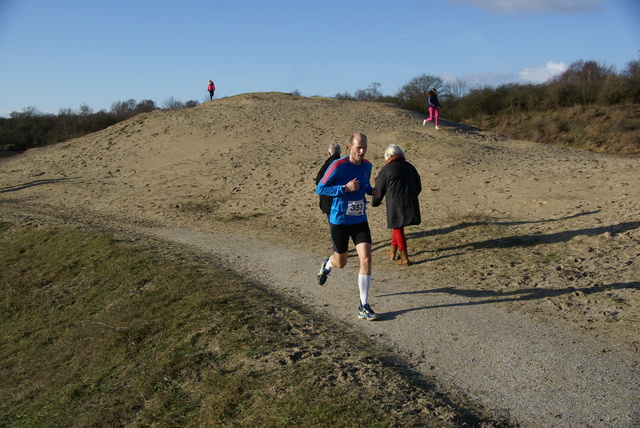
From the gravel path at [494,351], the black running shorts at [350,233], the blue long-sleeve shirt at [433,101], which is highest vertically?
the blue long-sleeve shirt at [433,101]

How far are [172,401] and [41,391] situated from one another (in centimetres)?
237

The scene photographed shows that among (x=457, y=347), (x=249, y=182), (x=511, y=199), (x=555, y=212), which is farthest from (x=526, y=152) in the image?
(x=457, y=347)

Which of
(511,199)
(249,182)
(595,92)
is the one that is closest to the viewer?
(511,199)

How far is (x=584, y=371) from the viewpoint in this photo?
4.59 meters

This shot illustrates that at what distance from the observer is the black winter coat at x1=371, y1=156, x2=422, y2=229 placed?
8125mm

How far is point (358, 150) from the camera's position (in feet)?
19.3

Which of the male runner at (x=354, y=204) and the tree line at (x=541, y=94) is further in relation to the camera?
the tree line at (x=541, y=94)

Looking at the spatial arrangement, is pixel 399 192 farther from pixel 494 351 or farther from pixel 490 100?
pixel 490 100

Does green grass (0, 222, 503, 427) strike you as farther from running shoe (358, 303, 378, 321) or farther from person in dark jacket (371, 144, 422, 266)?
person in dark jacket (371, 144, 422, 266)

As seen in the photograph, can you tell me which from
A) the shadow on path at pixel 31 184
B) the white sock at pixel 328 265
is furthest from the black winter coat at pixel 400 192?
the shadow on path at pixel 31 184

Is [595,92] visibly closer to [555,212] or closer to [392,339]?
[555,212]

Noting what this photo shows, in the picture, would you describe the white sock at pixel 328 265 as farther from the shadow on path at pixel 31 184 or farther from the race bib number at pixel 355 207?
the shadow on path at pixel 31 184

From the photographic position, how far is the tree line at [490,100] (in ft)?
97.6

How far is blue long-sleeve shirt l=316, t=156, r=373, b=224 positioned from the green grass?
119 centimetres
